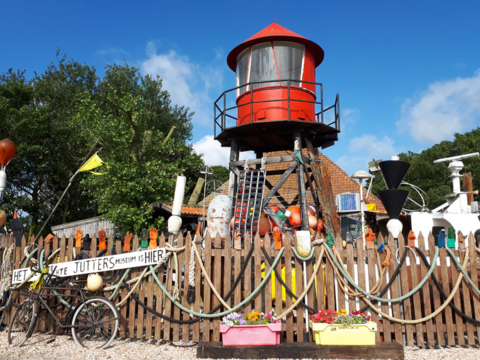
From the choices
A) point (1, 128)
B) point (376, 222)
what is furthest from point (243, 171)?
point (1, 128)

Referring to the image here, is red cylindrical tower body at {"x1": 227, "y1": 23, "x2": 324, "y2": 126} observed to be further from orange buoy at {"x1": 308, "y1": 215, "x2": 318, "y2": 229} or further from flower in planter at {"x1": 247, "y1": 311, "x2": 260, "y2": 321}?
flower in planter at {"x1": 247, "y1": 311, "x2": 260, "y2": 321}

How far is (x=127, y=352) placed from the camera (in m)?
4.98

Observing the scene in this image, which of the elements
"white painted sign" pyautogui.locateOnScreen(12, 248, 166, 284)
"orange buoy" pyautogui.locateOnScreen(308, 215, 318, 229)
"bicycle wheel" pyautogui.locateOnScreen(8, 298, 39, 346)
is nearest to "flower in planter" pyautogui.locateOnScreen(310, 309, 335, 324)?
"white painted sign" pyautogui.locateOnScreen(12, 248, 166, 284)

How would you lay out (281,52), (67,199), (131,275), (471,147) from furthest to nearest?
(471,147)
(67,199)
(281,52)
(131,275)

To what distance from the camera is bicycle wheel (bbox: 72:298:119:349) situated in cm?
529

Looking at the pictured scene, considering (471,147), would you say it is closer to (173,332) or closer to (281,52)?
(281,52)

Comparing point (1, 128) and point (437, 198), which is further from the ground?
point (1, 128)

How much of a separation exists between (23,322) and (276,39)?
8902 millimetres

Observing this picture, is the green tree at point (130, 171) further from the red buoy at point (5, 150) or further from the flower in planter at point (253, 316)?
the flower in planter at point (253, 316)

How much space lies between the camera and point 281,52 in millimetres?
10375

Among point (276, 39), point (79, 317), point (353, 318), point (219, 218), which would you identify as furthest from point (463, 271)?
point (276, 39)

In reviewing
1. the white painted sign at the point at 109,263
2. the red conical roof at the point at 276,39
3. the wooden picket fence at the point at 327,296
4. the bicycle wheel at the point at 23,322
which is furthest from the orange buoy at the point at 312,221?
the bicycle wheel at the point at 23,322

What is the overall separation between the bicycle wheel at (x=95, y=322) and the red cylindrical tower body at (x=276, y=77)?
244 inches

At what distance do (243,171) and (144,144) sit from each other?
1013 cm
